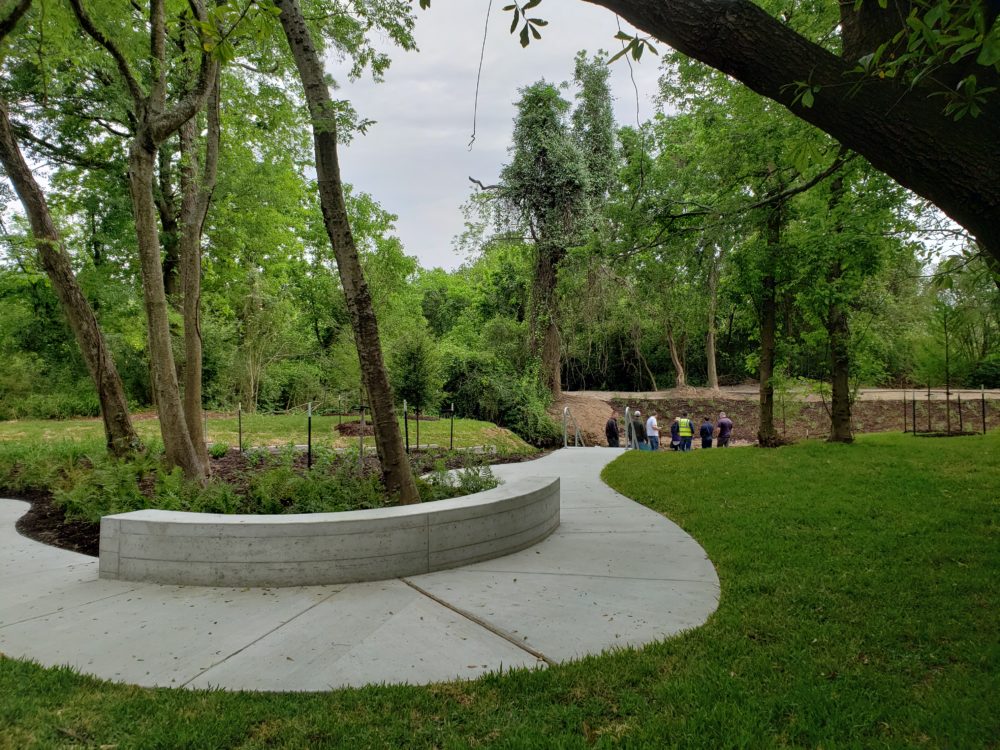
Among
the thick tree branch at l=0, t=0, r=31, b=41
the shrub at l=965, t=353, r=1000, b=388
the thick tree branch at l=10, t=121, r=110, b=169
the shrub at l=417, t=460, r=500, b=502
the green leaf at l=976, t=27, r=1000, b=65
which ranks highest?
the thick tree branch at l=10, t=121, r=110, b=169

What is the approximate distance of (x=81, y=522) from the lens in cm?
571

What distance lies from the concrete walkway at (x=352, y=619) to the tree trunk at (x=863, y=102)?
2545mm

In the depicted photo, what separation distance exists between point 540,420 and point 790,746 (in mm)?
14545

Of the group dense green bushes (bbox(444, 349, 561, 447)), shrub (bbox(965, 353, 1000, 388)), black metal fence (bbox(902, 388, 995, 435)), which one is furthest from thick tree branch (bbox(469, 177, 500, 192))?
shrub (bbox(965, 353, 1000, 388))

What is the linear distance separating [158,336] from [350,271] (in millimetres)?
2610

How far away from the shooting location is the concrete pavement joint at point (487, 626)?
2963mm

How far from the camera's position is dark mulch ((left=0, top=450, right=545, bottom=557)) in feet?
17.3

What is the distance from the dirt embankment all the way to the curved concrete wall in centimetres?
1346

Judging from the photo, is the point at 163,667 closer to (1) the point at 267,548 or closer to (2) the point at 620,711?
(1) the point at 267,548

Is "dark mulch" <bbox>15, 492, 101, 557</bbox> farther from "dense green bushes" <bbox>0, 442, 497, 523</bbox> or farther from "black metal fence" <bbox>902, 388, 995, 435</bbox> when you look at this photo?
"black metal fence" <bbox>902, 388, 995, 435</bbox>

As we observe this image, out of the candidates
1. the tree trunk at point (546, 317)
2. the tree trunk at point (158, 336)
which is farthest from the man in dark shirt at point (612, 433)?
the tree trunk at point (158, 336)

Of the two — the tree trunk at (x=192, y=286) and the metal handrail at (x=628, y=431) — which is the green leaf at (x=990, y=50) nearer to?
the tree trunk at (x=192, y=286)

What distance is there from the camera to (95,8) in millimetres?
6074

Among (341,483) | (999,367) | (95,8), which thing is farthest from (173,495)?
(999,367)
